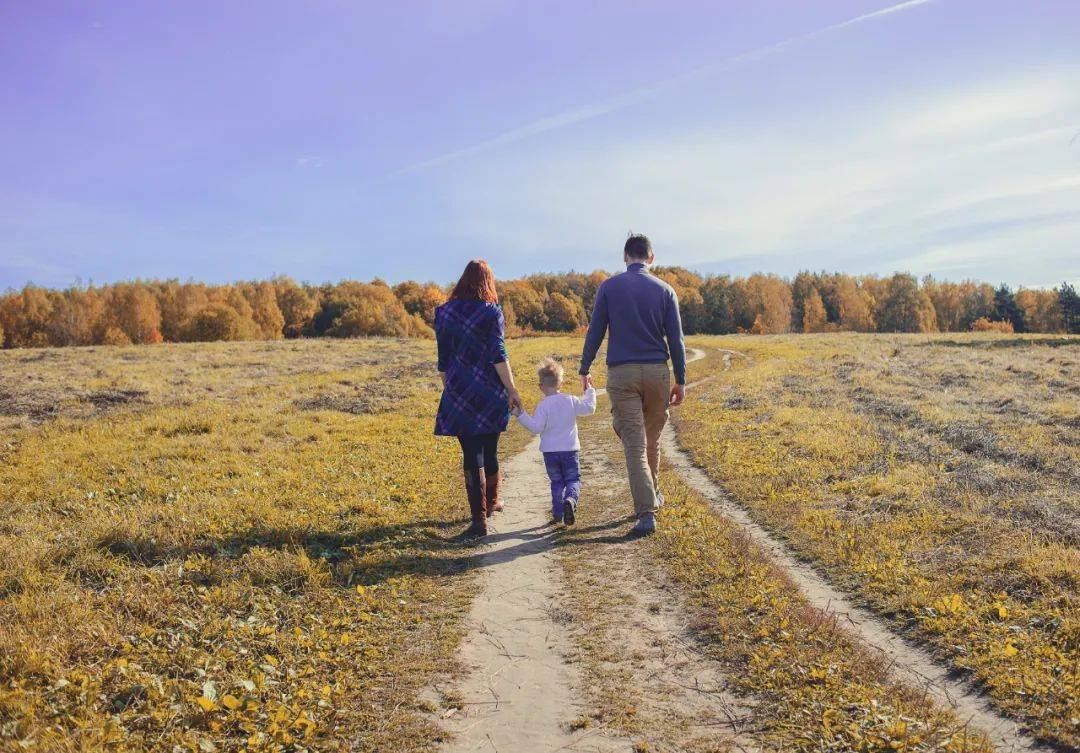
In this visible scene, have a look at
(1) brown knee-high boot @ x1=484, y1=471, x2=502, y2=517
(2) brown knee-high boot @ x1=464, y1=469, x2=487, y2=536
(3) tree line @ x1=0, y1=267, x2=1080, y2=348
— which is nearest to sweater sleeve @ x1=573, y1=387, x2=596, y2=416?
(1) brown knee-high boot @ x1=484, y1=471, x2=502, y2=517

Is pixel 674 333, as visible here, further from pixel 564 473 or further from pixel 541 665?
pixel 541 665

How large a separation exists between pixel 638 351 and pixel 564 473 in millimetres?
2018

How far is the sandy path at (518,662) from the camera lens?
4.29 metres

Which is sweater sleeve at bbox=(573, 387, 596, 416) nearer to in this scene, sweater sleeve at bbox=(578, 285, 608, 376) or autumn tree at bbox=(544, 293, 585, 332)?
sweater sleeve at bbox=(578, 285, 608, 376)

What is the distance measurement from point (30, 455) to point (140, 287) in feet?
377

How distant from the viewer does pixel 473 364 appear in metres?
8.27

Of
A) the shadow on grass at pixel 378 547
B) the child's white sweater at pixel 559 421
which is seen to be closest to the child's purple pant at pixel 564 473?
the child's white sweater at pixel 559 421

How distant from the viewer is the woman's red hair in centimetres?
816

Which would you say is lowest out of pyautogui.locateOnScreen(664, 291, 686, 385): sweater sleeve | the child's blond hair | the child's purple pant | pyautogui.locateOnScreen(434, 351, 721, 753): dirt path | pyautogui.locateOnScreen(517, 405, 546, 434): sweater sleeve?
pyautogui.locateOnScreen(434, 351, 721, 753): dirt path

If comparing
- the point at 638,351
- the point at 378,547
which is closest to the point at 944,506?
the point at 638,351

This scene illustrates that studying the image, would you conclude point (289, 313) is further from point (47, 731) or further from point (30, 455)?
point (47, 731)

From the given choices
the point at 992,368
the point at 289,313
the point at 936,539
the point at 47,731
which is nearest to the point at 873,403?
the point at 936,539

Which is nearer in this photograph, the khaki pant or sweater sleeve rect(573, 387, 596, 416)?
the khaki pant

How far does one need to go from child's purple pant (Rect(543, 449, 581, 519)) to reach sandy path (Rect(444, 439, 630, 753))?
533 mm
